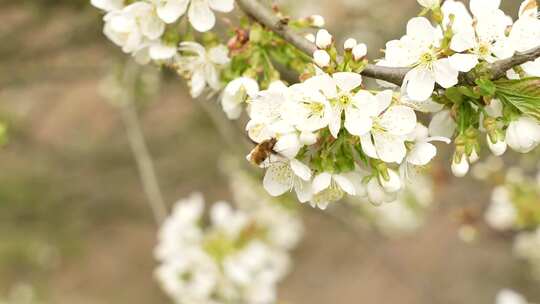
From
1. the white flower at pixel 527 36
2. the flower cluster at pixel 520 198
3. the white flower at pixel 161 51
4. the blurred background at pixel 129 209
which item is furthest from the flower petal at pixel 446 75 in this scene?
the blurred background at pixel 129 209

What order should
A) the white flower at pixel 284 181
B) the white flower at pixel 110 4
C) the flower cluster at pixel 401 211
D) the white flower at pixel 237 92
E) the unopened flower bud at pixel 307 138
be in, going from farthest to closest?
1. the flower cluster at pixel 401 211
2. the white flower at pixel 110 4
3. the white flower at pixel 237 92
4. the white flower at pixel 284 181
5. the unopened flower bud at pixel 307 138

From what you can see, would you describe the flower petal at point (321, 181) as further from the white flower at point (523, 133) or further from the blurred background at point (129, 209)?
the blurred background at point (129, 209)

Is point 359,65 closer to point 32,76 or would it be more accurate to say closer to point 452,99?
point 452,99

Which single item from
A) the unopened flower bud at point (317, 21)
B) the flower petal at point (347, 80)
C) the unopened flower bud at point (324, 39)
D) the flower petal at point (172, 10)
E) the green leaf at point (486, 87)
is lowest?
the green leaf at point (486, 87)

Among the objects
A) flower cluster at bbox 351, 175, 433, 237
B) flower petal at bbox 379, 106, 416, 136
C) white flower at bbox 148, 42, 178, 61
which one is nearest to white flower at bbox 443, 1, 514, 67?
flower petal at bbox 379, 106, 416, 136

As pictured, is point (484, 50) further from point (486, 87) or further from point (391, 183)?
point (391, 183)

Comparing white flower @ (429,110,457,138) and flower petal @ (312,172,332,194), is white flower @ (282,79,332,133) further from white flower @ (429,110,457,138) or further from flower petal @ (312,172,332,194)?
white flower @ (429,110,457,138)
